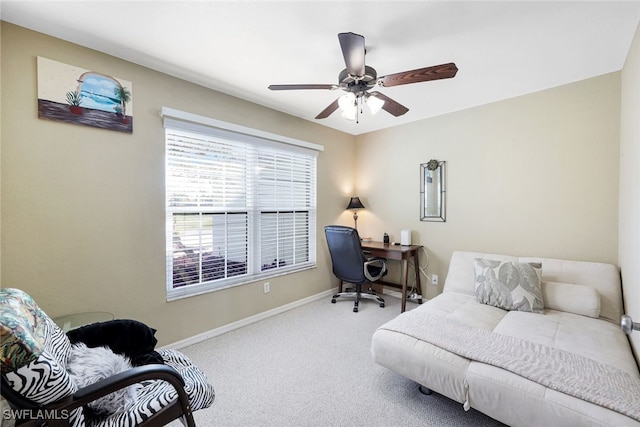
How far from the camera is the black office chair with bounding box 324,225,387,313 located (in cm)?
322

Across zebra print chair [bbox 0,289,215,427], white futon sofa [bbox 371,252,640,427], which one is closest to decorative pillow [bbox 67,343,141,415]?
zebra print chair [bbox 0,289,215,427]

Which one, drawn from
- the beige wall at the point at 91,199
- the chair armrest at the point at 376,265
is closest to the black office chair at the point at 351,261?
the chair armrest at the point at 376,265

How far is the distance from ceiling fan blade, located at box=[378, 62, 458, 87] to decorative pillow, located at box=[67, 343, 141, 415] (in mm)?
2234

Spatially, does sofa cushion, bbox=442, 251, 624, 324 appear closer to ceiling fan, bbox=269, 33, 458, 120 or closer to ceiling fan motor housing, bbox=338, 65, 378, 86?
ceiling fan, bbox=269, 33, 458, 120

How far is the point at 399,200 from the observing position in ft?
12.5

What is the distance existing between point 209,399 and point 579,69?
3677mm

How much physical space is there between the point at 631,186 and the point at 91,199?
3.89m

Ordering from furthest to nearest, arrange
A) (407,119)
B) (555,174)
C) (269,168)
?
(407,119)
(269,168)
(555,174)

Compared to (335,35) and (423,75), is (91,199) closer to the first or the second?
(335,35)

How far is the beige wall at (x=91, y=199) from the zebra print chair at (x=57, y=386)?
79 centimetres

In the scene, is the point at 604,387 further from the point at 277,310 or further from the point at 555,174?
the point at 277,310

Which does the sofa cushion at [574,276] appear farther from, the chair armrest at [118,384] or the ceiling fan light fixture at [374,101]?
the chair armrest at [118,384]

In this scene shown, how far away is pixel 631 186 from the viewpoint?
1835 mm

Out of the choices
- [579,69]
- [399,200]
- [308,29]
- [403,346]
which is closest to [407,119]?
[399,200]
